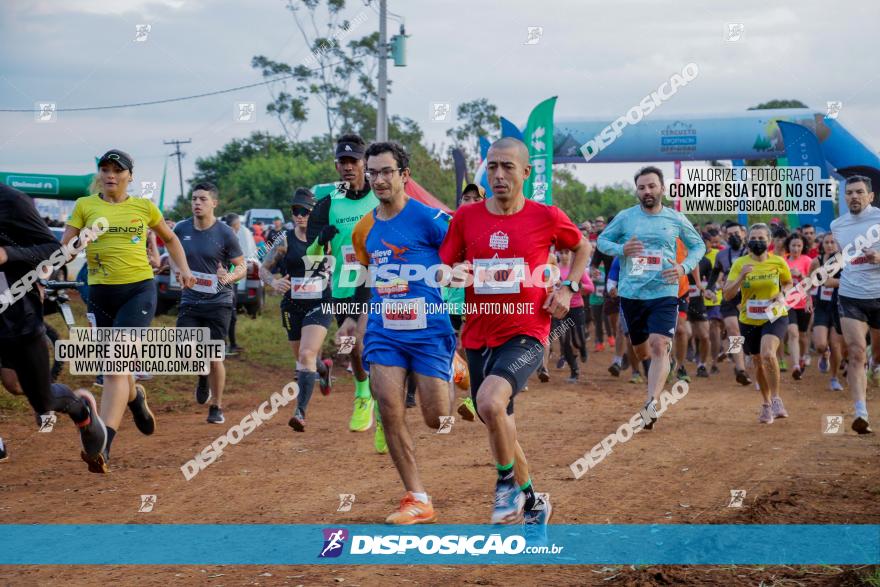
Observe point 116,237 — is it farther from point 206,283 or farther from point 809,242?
point 809,242

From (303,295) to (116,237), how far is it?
239cm

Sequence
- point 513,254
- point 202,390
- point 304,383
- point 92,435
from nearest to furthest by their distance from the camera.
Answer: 1. point 513,254
2. point 92,435
3. point 304,383
4. point 202,390

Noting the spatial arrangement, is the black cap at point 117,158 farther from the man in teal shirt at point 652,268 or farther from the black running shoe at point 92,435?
the man in teal shirt at point 652,268

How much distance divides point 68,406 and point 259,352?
35.5 ft

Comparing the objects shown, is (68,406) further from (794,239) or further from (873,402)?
(794,239)

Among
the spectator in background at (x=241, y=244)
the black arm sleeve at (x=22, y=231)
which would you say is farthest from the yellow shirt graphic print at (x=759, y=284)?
the spectator in background at (x=241, y=244)

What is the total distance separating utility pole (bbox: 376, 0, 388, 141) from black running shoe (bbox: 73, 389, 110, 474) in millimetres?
16496

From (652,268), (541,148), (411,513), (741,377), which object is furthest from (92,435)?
(541,148)

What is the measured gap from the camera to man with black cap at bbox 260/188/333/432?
10.1 meters

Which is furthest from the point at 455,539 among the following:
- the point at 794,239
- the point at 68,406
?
the point at 794,239

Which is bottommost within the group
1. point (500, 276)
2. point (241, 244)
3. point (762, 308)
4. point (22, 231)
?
point (762, 308)

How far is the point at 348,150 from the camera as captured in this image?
28.9 feet

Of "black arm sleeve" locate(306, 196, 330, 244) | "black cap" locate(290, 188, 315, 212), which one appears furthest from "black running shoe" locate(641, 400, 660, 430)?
"black cap" locate(290, 188, 315, 212)

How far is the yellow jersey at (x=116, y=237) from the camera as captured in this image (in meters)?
8.57
